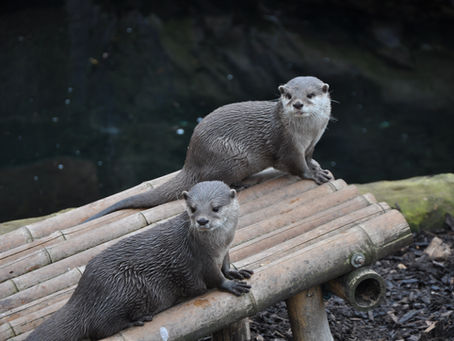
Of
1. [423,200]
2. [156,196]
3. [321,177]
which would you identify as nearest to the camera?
[156,196]

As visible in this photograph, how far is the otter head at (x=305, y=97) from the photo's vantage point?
10.1ft

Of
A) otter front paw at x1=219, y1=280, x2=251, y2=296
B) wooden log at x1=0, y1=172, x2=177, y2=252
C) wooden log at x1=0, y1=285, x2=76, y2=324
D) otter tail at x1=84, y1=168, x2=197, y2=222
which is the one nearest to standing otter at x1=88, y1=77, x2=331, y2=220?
otter tail at x1=84, y1=168, x2=197, y2=222

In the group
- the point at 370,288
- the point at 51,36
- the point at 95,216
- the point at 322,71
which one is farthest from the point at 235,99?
the point at 370,288

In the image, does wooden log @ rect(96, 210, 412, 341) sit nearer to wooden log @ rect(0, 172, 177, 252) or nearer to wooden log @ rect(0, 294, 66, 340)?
wooden log @ rect(0, 294, 66, 340)

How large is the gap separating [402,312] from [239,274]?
133 centimetres

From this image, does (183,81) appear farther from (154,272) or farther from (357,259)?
(154,272)

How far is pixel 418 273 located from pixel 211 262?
1.75m

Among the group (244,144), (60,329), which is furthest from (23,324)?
(244,144)

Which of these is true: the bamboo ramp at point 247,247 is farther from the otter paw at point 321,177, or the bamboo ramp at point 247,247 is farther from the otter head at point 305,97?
the otter head at point 305,97

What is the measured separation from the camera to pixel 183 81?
23.5ft

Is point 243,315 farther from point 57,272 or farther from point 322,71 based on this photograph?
point 322,71

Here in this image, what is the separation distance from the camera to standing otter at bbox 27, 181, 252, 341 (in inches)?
90.6

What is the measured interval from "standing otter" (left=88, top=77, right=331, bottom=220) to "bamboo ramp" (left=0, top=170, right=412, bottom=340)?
82mm

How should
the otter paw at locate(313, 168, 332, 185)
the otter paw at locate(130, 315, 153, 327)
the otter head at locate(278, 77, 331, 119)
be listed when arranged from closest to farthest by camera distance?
the otter paw at locate(130, 315, 153, 327), the otter head at locate(278, 77, 331, 119), the otter paw at locate(313, 168, 332, 185)
